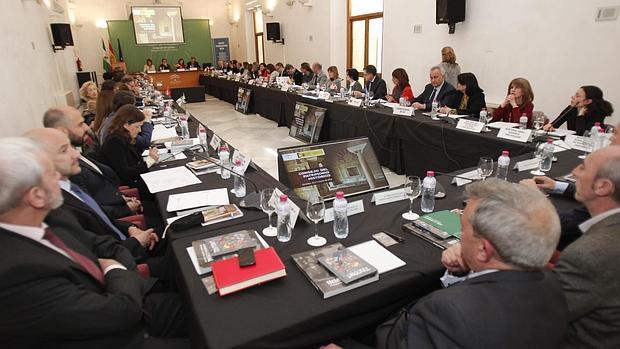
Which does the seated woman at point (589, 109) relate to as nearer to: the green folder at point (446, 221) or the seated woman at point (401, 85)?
the green folder at point (446, 221)

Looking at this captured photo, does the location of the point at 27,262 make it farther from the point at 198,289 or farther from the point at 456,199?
the point at 456,199

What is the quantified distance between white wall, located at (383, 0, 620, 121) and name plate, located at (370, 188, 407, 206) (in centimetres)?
382

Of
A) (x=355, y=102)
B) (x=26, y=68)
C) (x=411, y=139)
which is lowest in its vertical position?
(x=411, y=139)

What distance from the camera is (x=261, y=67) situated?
34.2 feet

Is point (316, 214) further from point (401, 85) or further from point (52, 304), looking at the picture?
point (401, 85)

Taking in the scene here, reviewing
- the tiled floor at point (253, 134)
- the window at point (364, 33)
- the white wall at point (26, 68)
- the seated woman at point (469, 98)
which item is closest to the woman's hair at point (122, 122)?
the tiled floor at point (253, 134)

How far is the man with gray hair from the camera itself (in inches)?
33.9

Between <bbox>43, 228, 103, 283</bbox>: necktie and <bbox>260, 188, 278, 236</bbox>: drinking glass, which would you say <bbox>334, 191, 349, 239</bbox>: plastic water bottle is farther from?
<bbox>43, 228, 103, 283</bbox>: necktie

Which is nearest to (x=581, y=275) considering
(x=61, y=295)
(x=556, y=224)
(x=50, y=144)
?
(x=556, y=224)

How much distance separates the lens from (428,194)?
5.77 ft

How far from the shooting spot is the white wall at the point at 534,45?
4180 mm

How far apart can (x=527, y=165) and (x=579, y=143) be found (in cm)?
77

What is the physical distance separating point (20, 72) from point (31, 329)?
5.34m

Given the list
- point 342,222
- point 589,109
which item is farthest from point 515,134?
point 342,222
